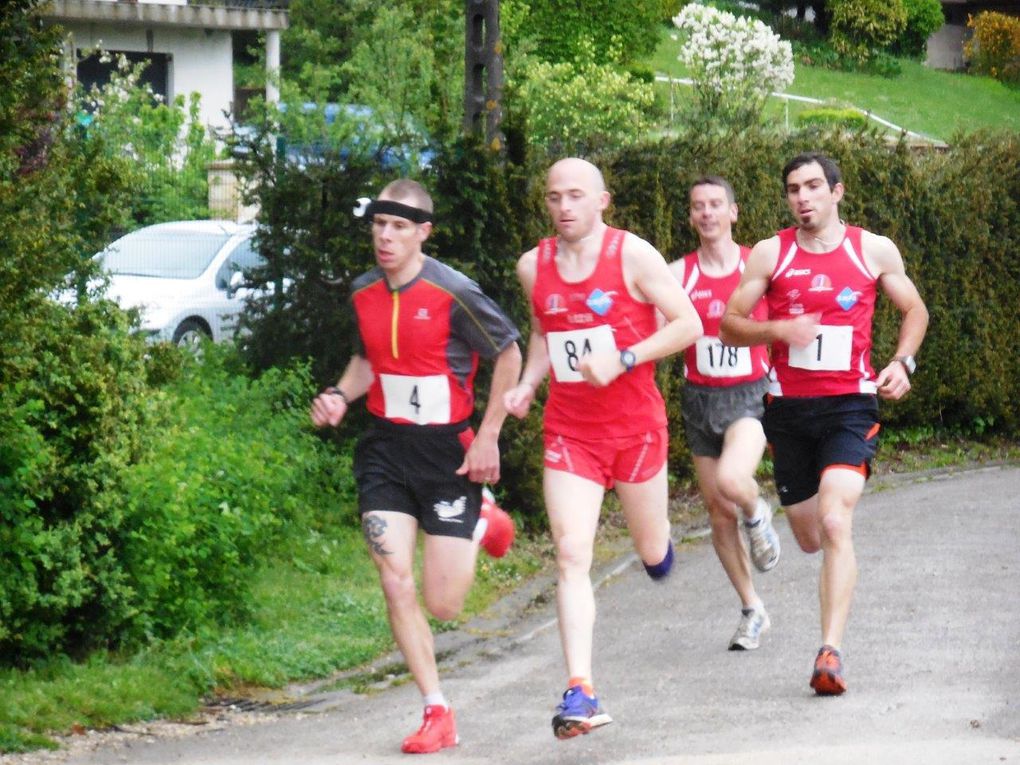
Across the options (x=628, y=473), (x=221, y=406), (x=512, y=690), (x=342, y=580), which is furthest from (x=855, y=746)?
(x=221, y=406)

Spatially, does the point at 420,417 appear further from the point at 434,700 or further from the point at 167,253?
the point at 167,253

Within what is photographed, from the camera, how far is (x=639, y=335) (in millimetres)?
7445

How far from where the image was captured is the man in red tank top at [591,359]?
7.23 meters

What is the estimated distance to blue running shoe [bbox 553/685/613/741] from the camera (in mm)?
6695

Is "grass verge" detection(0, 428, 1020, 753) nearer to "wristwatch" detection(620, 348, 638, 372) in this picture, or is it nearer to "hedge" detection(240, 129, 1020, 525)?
"hedge" detection(240, 129, 1020, 525)

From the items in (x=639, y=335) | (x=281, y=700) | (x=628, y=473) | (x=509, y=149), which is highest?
(x=509, y=149)

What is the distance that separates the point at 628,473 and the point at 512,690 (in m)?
1.38

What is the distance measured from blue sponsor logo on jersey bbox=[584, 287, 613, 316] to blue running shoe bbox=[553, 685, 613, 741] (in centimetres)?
156

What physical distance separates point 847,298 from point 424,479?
7.54 feet

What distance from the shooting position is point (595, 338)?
24.3 feet

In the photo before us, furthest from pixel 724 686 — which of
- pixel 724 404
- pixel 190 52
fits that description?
pixel 190 52

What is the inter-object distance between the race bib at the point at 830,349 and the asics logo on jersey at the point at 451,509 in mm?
1974

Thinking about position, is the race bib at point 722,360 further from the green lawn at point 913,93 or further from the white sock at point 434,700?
the green lawn at point 913,93

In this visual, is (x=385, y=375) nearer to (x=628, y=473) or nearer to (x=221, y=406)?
(x=628, y=473)
